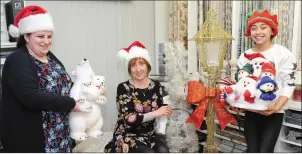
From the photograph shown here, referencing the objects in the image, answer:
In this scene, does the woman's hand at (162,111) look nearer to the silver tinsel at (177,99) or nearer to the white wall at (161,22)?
the silver tinsel at (177,99)

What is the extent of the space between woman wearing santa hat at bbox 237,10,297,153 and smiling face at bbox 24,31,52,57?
3.29 feet

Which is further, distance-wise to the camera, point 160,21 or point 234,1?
point 160,21

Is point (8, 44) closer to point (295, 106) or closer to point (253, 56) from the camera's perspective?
point (253, 56)

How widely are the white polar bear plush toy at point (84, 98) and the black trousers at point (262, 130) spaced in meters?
0.82

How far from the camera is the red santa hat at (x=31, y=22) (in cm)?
136

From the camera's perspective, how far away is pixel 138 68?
5.58 feet

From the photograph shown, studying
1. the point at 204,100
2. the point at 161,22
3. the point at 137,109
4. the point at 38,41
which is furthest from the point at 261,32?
the point at 161,22

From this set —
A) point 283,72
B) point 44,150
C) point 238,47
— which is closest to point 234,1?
point 238,47

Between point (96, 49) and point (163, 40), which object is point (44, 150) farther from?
point (163, 40)

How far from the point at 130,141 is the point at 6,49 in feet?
4.00

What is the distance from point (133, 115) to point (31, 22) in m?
0.74

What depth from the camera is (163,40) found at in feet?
8.99

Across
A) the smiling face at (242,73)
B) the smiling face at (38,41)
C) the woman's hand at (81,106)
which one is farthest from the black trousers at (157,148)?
the smiling face at (38,41)

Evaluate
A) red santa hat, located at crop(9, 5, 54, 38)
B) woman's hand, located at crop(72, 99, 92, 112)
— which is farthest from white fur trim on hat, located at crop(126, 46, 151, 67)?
red santa hat, located at crop(9, 5, 54, 38)
